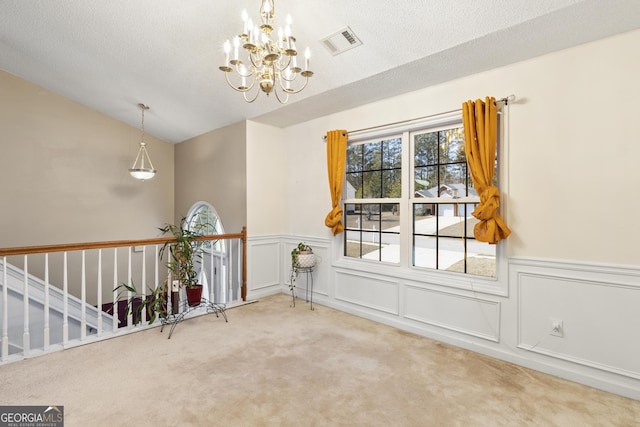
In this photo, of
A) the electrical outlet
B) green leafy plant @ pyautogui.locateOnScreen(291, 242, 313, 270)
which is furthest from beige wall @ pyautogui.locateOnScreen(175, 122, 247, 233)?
the electrical outlet

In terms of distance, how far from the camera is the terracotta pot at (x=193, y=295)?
3.36 meters

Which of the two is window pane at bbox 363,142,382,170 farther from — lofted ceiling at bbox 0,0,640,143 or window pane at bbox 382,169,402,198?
lofted ceiling at bbox 0,0,640,143

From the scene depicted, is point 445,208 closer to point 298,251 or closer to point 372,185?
point 372,185

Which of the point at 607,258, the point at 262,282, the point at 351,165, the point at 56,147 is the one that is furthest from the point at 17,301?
the point at 607,258

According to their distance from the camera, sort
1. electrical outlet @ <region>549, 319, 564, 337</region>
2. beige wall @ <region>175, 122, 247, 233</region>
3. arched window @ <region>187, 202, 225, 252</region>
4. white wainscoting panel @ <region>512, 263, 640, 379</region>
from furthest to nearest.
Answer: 1. arched window @ <region>187, 202, 225, 252</region>
2. beige wall @ <region>175, 122, 247, 233</region>
3. electrical outlet @ <region>549, 319, 564, 337</region>
4. white wainscoting panel @ <region>512, 263, 640, 379</region>

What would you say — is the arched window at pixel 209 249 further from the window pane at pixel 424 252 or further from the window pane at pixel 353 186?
the window pane at pixel 424 252

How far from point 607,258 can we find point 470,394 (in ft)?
4.41

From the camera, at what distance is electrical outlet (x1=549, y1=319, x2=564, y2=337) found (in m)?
2.25

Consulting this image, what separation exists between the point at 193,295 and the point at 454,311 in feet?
8.93

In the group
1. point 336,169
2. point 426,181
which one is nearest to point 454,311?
point 426,181

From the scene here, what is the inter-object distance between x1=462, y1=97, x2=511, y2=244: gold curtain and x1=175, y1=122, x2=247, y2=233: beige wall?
2.78 m

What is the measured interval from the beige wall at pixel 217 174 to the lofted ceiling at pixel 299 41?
0.50 metres

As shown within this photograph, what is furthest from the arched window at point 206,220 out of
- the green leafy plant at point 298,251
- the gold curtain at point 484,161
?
the gold curtain at point 484,161

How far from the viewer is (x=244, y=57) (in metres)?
2.88
